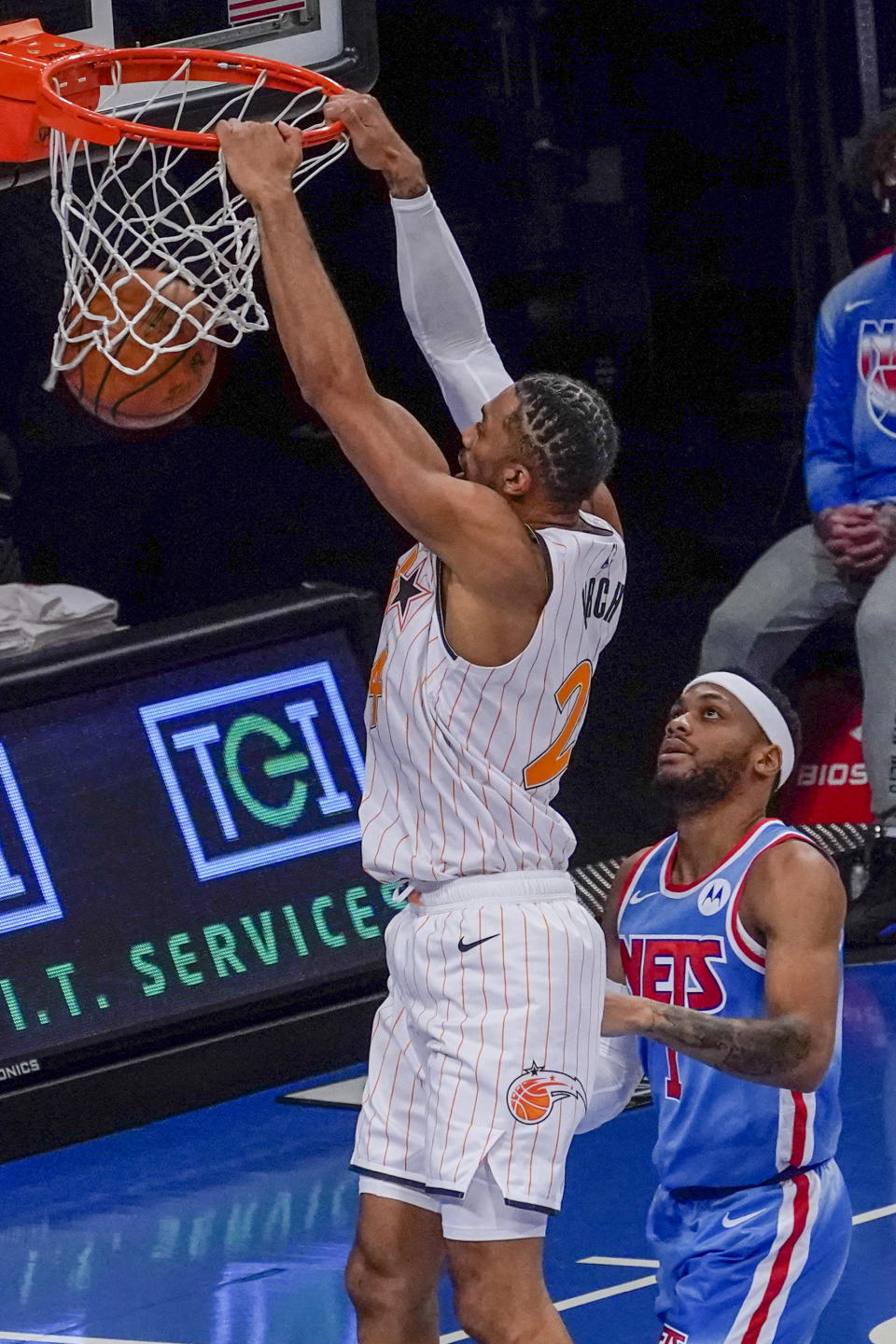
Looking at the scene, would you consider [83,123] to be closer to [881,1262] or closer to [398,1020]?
[398,1020]

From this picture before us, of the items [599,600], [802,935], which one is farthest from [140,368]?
[802,935]

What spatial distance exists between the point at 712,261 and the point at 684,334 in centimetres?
40

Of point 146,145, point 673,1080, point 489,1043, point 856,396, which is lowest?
point 856,396

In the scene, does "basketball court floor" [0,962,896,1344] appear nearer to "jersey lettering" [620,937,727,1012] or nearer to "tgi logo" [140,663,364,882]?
"tgi logo" [140,663,364,882]

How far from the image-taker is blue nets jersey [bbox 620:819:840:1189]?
374 cm

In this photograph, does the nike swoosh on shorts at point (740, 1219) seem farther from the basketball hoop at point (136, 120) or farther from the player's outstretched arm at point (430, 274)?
the basketball hoop at point (136, 120)

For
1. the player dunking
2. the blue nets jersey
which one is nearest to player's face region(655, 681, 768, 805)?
the blue nets jersey

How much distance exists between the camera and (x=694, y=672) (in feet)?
31.0

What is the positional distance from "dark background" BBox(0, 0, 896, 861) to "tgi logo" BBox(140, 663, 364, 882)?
7.97 ft

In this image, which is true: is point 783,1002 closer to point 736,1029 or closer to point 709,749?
point 736,1029

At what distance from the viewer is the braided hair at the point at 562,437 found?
3842 millimetres

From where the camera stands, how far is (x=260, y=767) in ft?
20.5

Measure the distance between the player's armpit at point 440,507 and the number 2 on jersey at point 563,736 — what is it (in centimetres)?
22

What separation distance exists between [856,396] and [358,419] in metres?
4.00
